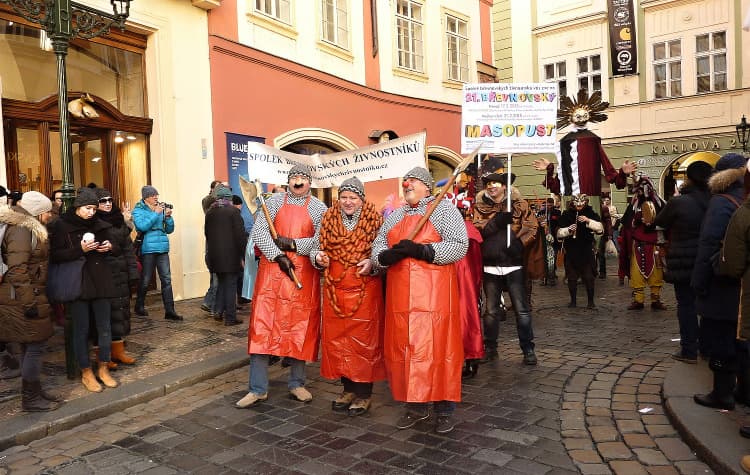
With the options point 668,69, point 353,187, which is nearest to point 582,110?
point 353,187

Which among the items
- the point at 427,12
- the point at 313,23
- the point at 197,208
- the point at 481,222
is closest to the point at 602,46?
the point at 427,12

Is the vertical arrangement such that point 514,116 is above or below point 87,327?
above

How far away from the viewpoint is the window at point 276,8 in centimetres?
1244

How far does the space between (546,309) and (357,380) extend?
562cm

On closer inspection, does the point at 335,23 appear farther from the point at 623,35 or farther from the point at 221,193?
the point at 623,35

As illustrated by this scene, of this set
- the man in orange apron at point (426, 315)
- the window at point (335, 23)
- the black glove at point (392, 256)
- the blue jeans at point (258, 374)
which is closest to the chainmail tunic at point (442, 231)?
the man in orange apron at point (426, 315)

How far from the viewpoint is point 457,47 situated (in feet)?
62.8

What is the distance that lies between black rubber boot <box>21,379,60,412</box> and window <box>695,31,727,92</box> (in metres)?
20.9

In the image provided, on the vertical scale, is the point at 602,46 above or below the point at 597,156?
above

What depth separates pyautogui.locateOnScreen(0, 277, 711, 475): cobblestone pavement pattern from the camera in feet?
12.9

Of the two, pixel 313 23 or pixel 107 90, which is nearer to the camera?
pixel 107 90

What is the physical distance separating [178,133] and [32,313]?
5.98 m

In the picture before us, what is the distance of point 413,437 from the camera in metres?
4.37

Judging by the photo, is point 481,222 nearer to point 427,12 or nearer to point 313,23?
point 313,23
